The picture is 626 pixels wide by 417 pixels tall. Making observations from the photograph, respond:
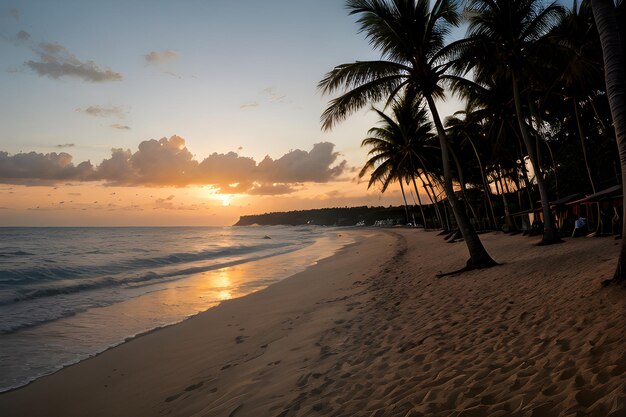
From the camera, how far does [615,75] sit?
484cm

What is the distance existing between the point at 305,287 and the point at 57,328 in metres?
6.42

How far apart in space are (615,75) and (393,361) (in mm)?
4961

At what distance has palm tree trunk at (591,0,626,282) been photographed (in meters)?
4.75

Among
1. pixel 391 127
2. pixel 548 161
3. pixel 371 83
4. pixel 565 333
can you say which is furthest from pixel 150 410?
pixel 548 161

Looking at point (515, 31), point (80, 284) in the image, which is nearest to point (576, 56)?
point (515, 31)

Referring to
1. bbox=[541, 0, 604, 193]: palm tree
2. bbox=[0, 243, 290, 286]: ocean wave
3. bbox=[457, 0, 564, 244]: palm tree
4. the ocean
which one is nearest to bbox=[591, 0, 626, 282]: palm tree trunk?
bbox=[457, 0, 564, 244]: palm tree

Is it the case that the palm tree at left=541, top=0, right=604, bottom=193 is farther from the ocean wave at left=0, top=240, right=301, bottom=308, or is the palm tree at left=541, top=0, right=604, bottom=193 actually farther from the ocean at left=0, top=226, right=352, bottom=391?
the ocean wave at left=0, top=240, right=301, bottom=308

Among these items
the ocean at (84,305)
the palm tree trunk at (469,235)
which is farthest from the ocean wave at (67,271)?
the palm tree trunk at (469,235)

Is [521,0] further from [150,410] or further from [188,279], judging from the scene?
[188,279]

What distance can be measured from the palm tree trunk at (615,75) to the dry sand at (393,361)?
952 mm

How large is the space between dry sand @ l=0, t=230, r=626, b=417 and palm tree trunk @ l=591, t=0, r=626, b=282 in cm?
95

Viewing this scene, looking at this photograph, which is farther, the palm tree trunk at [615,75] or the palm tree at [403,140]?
the palm tree at [403,140]

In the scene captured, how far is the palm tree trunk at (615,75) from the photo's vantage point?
475 centimetres

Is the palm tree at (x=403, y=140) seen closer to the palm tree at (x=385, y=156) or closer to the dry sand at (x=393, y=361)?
the palm tree at (x=385, y=156)
